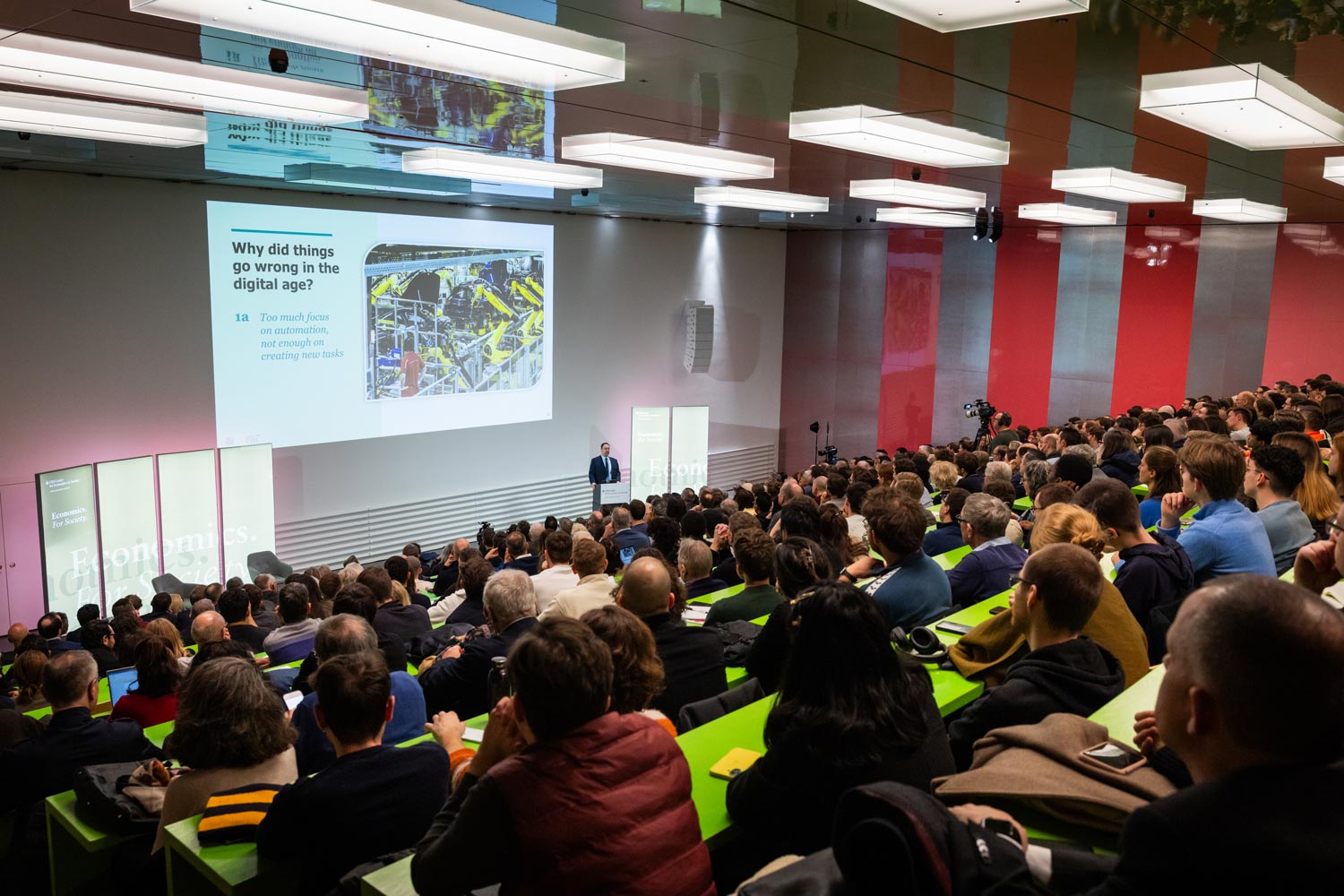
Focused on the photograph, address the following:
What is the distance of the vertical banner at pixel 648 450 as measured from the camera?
13875mm

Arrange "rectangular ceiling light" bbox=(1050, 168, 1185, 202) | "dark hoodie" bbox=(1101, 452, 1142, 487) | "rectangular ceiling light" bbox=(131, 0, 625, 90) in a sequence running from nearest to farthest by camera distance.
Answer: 1. "rectangular ceiling light" bbox=(131, 0, 625, 90)
2. "dark hoodie" bbox=(1101, 452, 1142, 487)
3. "rectangular ceiling light" bbox=(1050, 168, 1185, 202)

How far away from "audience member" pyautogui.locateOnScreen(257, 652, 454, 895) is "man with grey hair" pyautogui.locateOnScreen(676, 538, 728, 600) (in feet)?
8.80

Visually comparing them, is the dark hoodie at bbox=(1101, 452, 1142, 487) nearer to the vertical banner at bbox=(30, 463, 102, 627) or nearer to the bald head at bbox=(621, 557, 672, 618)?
the bald head at bbox=(621, 557, 672, 618)

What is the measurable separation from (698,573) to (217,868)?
10.5 feet

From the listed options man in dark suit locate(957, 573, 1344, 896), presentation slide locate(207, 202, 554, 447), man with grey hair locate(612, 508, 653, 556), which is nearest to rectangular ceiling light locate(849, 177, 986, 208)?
man with grey hair locate(612, 508, 653, 556)

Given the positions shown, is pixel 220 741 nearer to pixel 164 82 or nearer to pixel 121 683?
pixel 121 683

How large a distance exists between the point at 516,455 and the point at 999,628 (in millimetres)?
10090

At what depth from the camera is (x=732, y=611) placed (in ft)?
14.0

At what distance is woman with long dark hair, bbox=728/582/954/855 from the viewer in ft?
6.77

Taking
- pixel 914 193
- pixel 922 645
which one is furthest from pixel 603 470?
pixel 922 645

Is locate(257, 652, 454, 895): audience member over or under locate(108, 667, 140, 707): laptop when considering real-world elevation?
over

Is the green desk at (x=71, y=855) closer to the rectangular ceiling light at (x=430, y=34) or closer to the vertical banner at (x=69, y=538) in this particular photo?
the rectangular ceiling light at (x=430, y=34)

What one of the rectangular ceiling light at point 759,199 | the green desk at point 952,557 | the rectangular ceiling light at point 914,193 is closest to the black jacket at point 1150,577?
the green desk at point 952,557

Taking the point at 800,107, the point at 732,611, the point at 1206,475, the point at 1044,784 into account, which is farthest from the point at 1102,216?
the point at 1044,784
